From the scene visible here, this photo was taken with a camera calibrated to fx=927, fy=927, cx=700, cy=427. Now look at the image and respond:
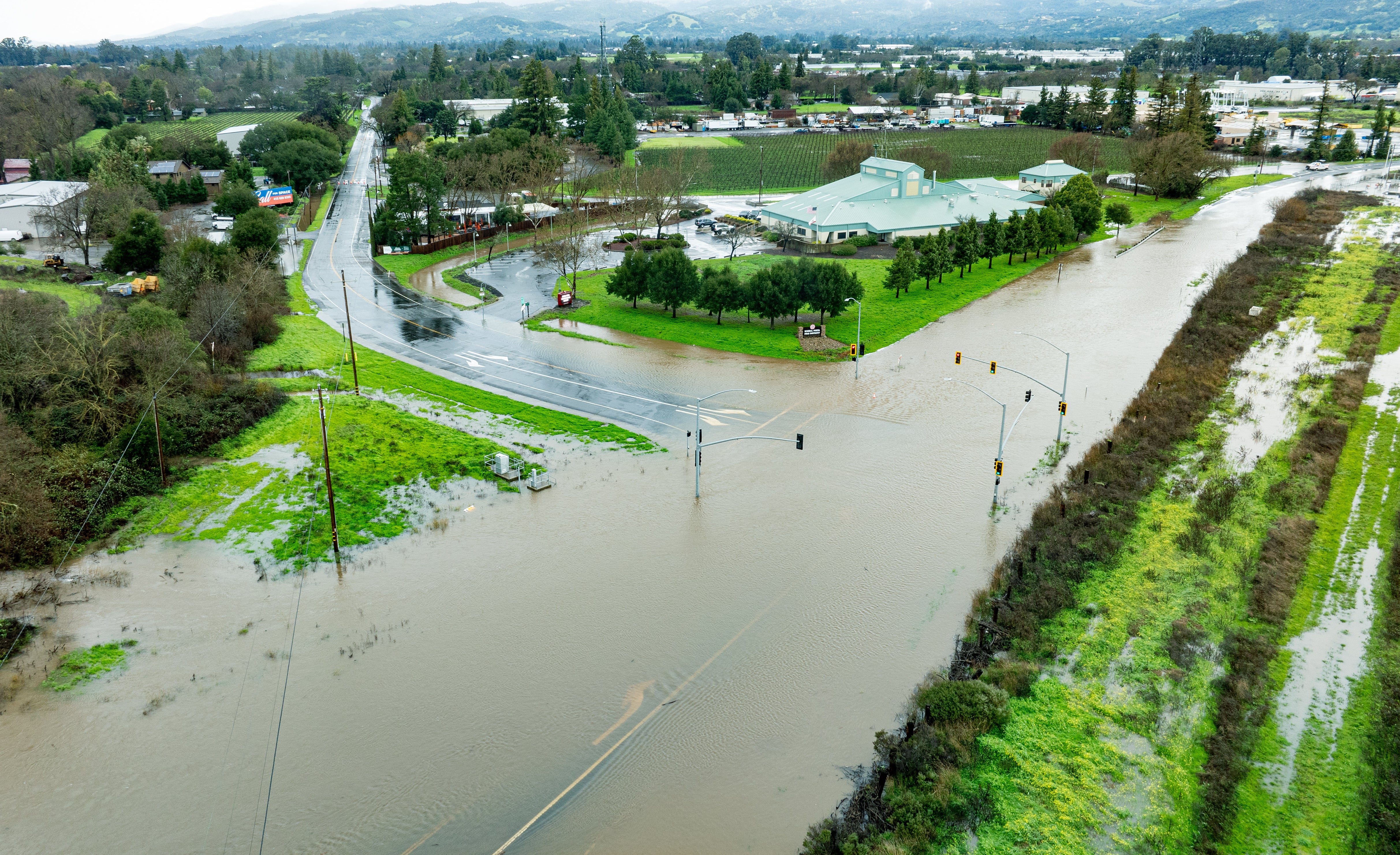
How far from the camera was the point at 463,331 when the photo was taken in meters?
56.1

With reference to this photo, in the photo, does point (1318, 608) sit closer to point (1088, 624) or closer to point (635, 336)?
point (1088, 624)

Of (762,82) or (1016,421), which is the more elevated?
(762,82)

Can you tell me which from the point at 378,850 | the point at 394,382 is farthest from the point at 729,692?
the point at 394,382

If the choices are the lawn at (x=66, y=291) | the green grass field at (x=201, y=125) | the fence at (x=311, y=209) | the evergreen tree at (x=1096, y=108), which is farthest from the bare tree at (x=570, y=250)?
the evergreen tree at (x=1096, y=108)

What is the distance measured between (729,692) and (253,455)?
25.2m

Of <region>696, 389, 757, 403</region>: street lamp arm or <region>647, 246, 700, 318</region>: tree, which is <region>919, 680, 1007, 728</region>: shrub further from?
<region>647, 246, 700, 318</region>: tree

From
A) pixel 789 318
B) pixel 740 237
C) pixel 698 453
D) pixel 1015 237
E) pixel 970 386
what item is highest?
pixel 1015 237

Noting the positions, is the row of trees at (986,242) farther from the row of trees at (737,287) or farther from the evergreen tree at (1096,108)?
the evergreen tree at (1096,108)

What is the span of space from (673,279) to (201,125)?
126 metres

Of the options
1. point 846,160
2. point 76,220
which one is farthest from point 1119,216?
point 76,220

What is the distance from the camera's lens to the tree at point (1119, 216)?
8556cm

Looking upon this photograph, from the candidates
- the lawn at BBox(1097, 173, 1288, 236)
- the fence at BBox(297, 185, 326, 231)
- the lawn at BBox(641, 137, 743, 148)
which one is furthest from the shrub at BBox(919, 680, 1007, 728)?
the lawn at BBox(641, 137, 743, 148)

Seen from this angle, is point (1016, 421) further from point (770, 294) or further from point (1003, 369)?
point (770, 294)

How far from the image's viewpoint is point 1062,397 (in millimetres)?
38500
